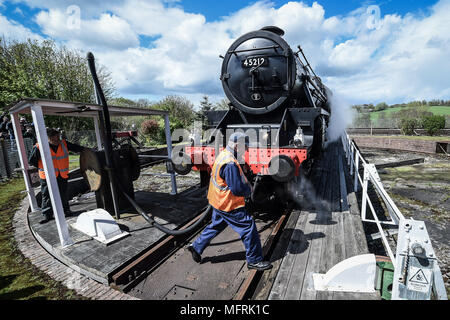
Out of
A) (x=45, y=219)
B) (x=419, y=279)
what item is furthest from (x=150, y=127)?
(x=419, y=279)

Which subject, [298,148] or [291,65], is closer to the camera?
[298,148]

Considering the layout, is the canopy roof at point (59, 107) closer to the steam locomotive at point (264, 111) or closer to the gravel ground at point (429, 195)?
the steam locomotive at point (264, 111)

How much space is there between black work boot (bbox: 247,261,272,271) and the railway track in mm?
63

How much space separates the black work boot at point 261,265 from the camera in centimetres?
284

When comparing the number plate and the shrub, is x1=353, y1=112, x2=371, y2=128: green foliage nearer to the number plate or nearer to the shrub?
the shrub

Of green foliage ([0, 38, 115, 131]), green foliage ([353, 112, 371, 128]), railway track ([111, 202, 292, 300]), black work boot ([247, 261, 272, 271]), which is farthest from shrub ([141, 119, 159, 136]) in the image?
green foliage ([353, 112, 371, 128])

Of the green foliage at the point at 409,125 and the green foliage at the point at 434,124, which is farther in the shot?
the green foliage at the point at 409,125

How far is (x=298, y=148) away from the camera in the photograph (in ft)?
12.5

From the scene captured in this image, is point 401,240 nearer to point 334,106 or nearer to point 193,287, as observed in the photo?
point 193,287

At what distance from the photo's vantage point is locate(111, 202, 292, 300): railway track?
2.60 m

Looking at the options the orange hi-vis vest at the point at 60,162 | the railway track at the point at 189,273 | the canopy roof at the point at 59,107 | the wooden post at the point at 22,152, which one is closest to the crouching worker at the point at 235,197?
the railway track at the point at 189,273

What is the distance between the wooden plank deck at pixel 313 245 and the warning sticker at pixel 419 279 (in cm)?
69
